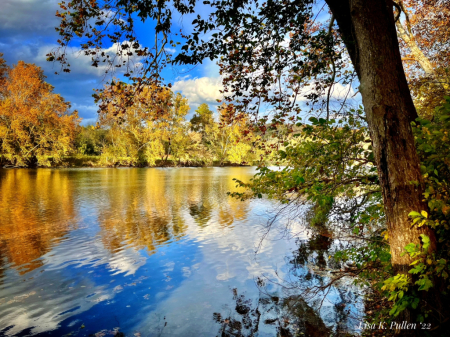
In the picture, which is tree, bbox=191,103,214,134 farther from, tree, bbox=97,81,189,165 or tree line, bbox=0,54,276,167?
tree, bbox=97,81,189,165

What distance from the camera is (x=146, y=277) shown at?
5.95 m

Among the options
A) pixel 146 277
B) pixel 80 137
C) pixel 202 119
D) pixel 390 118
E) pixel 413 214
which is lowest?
pixel 146 277

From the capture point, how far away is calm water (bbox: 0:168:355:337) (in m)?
4.24

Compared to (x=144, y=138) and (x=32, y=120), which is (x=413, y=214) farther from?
(x=144, y=138)

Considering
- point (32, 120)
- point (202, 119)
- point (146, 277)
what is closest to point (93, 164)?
point (32, 120)

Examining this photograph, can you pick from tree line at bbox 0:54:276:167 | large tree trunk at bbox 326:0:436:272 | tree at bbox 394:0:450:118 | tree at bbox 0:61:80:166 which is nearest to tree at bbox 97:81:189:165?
tree line at bbox 0:54:276:167

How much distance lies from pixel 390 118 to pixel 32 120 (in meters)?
44.9

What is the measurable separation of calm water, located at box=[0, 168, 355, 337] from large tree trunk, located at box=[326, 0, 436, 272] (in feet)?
8.74

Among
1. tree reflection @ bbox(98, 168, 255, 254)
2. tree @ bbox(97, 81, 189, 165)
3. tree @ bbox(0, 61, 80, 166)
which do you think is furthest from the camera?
tree @ bbox(97, 81, 189, 165)

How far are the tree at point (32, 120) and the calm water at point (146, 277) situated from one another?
3159cm

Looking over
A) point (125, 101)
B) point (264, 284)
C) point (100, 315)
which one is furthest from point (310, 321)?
point (125, 101)

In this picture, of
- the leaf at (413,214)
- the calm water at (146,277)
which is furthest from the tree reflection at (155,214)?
the leaf at (413,214)

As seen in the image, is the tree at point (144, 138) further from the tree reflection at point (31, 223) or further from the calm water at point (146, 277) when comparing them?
the calm water at point (146, 277)

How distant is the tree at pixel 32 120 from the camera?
1409 inches
